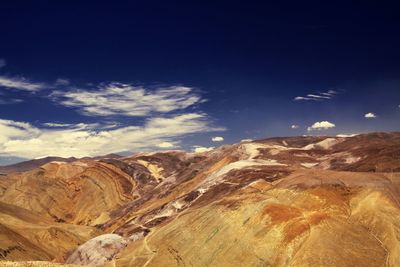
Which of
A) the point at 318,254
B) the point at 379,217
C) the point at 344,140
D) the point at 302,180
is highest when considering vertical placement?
the point at 344,140

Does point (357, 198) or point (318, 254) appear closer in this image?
point (318, 254)

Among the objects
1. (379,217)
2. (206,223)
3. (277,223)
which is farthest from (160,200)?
(379,217)

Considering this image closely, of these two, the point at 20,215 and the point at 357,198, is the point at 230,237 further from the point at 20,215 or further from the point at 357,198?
the point at 20,215

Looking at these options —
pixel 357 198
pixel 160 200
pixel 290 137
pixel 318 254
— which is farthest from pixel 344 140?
pixel 318 254

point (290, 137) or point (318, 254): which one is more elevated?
point (290, 137)

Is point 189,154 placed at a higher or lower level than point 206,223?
higher

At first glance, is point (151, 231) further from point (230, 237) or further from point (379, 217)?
point (379, 217)

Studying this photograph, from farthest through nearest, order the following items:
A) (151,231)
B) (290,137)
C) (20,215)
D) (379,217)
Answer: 1. (290,137)
2. (20,215)
3. (151,231)
4. (379,217)

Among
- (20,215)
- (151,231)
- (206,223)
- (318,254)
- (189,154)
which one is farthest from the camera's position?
(189,154)

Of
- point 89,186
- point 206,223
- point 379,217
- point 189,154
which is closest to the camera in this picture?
point 379,217
